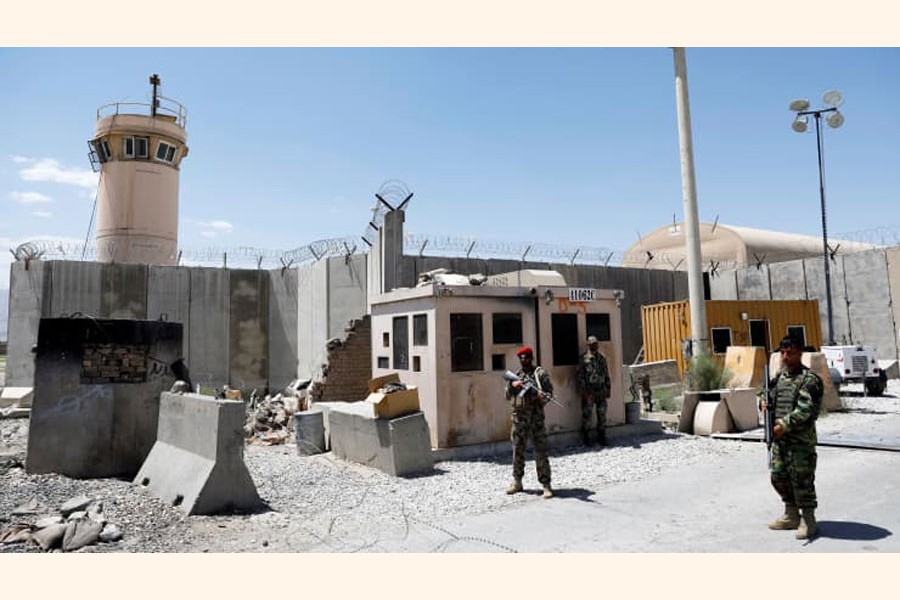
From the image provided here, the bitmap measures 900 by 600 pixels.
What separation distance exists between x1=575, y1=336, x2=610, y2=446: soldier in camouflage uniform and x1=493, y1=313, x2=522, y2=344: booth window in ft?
3.95

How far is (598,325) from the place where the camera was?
34.0 ft

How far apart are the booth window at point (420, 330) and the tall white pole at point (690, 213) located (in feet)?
25.4

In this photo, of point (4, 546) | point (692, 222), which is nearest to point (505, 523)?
point (4, 546)

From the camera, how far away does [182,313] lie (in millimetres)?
17734

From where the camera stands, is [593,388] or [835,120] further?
[835,120]

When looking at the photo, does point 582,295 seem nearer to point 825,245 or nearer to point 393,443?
point 393,443

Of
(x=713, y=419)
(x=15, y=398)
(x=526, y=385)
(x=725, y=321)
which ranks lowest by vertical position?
(x=713, y=419)

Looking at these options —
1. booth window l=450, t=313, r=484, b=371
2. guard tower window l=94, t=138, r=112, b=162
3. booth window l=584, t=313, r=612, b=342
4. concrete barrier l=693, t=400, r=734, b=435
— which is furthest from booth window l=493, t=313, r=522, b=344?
guard tower window l=94, t=138, r=112, b=162

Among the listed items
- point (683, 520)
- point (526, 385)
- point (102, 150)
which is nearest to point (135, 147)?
point (102, 150)

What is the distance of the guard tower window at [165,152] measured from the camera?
24266mm

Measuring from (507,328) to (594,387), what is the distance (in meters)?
1.71

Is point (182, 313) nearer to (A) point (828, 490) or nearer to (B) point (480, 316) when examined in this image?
(B) point (480, 316)

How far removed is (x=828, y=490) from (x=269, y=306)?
15726mm

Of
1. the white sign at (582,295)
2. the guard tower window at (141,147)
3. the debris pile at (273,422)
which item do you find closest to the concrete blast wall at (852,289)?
the white sign at (582,295)
